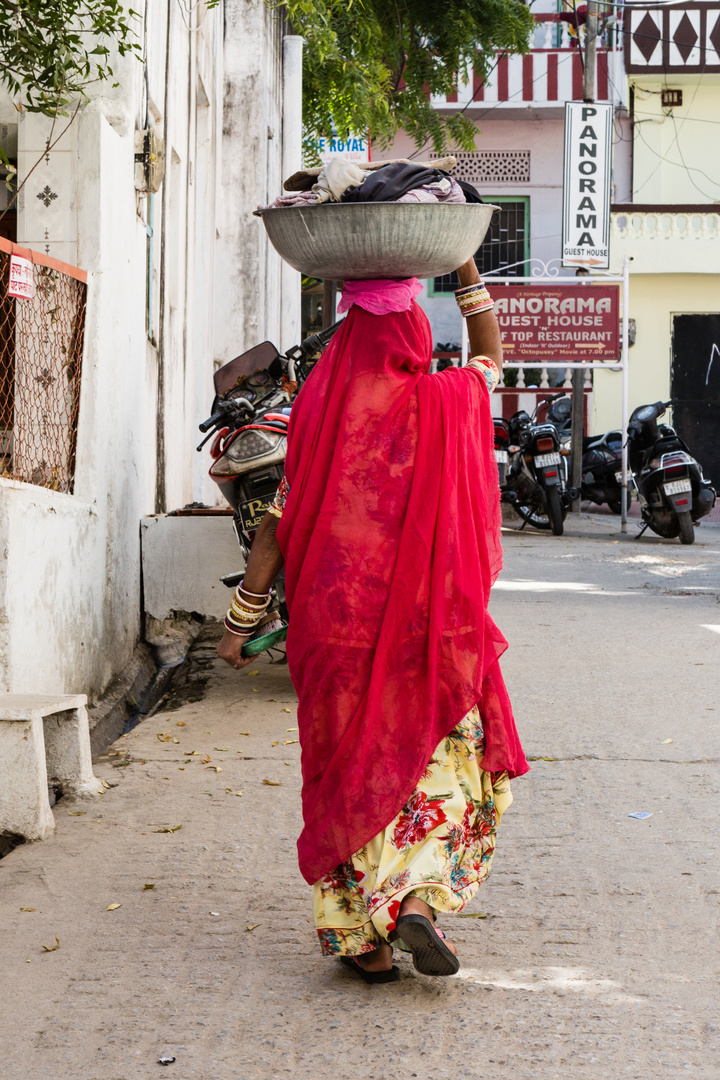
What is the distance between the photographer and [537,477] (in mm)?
12594

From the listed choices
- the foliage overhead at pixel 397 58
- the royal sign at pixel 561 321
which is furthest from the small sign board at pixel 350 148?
the royal sign at pixel 561 321

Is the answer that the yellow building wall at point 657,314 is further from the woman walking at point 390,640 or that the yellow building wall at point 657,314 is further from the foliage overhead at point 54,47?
the woman walking at point 390,640

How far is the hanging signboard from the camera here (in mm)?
14664

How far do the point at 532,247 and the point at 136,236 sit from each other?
55.2 feet

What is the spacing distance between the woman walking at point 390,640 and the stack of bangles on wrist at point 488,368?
0.27 ft

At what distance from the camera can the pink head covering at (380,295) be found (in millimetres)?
2750

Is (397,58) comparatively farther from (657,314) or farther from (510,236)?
(510,236)

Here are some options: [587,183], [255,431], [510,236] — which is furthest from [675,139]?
[255,431]

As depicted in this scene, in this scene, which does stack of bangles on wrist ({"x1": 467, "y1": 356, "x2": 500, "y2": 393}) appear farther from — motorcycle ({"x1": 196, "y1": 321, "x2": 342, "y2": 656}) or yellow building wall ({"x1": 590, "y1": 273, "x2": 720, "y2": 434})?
yellow building wall ({"x1": 590, "y1": 273, "x2": 720, "y2": 434})

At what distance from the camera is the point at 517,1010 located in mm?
2529

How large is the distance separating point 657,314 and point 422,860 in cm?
1952

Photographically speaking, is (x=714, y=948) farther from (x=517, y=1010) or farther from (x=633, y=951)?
(x=517, y=1010)

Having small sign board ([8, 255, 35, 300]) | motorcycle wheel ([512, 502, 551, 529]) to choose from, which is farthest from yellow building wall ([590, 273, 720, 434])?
small sign board ([8, 255, 35, 300])

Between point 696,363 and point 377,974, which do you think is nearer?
point 377,974
